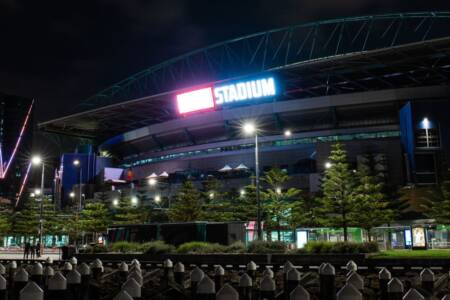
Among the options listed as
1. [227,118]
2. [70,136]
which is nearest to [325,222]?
[227,118]

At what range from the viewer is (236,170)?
3110 inches

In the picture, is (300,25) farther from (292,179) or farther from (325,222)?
(325,222)

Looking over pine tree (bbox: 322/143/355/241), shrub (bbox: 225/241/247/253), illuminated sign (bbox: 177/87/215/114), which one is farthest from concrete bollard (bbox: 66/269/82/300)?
illuminated sign (bbox: 177/87/215/114)

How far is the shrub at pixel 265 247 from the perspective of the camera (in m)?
30.9

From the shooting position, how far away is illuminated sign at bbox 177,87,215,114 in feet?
259

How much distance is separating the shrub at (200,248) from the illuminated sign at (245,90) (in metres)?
43.7

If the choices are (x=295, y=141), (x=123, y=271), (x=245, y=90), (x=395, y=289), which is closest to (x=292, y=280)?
(x=395, y=289)

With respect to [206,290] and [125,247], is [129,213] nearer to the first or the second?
[125,247]

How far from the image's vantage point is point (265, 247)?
104 feet

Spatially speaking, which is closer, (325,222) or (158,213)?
(325,222)

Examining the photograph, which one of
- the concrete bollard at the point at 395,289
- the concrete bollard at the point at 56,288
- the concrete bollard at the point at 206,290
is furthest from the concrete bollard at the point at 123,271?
the concrete bollard at the point at 395,289

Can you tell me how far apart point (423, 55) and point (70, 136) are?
82.2 meters

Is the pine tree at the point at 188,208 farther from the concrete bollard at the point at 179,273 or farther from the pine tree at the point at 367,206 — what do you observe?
the concrete bollard at the point at 179,273

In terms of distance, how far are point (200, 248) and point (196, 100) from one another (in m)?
49.6
